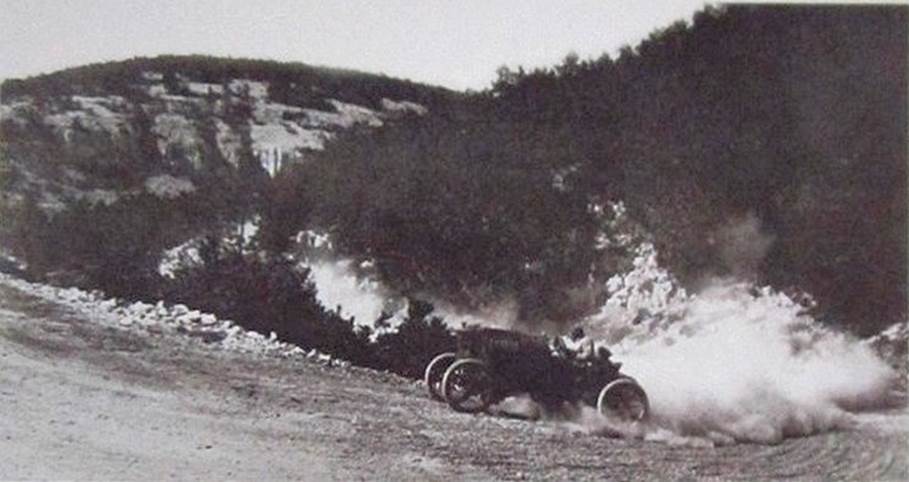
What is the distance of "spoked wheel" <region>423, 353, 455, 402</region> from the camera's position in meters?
3.24

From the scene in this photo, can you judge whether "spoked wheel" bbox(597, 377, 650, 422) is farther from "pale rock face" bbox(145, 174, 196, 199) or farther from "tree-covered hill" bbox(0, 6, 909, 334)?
"pale rock face" bbox(145, 174, 196, 199)

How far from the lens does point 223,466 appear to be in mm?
3162

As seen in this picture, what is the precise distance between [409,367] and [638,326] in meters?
0.63

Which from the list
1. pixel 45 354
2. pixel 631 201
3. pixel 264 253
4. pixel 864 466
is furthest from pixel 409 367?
pixel 864 466

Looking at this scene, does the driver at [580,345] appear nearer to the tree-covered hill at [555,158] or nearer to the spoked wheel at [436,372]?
the tree-covered hill at [555,158]

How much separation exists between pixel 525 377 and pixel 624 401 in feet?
0.89

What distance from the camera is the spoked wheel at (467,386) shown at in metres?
3.21

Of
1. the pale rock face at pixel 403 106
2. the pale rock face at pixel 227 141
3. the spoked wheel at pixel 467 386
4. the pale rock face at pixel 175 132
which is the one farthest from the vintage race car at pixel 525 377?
the pale rock face at pixel 175 132

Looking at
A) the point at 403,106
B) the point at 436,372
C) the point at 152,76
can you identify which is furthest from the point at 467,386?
the point at 152,76

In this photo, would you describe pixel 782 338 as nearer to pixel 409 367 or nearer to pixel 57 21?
pixel 409 367

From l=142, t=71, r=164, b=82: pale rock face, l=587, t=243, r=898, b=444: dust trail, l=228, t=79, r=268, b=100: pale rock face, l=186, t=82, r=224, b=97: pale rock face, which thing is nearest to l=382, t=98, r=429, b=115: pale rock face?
l=228, t=79, r=268, b=100: pale rock face

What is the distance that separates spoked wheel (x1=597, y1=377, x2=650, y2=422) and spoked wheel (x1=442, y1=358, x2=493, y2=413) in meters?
0.31

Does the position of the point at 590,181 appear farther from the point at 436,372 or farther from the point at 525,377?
the point at 436,372

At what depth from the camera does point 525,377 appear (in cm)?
323
